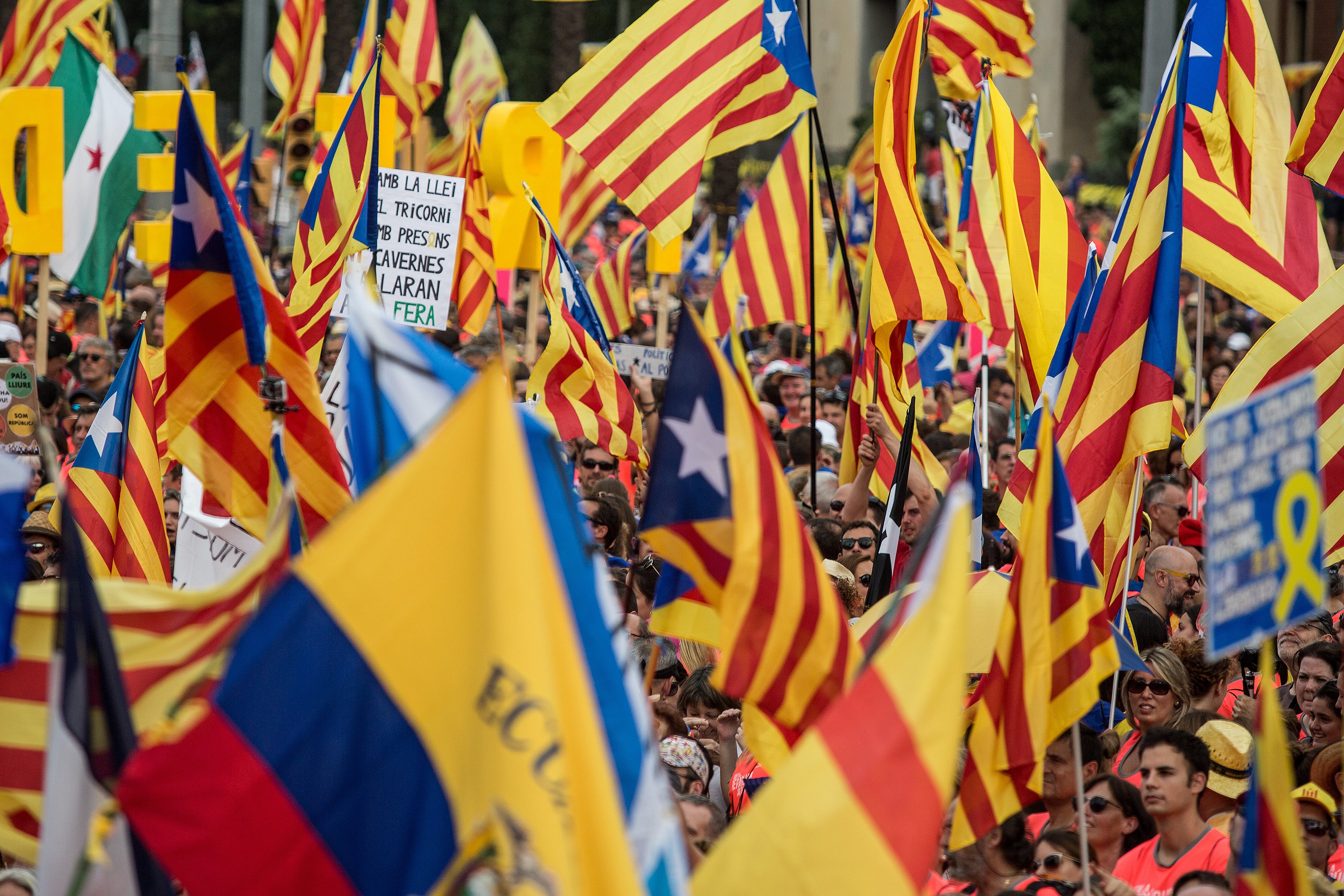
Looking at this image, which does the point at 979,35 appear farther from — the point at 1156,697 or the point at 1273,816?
the point at 1273,816

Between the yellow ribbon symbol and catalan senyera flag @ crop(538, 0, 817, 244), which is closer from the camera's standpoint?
the yellow ribbon symbol

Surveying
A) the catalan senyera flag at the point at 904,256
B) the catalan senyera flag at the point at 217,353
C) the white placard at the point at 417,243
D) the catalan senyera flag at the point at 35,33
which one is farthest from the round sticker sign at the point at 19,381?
the catalan senyera flag at the point at 35,33

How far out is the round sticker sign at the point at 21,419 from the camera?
9141 mm

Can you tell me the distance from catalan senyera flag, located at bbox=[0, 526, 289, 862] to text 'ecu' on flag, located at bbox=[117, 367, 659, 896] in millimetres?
648

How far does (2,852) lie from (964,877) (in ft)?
9.24

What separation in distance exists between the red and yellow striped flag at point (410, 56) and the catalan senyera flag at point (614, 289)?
2.94m

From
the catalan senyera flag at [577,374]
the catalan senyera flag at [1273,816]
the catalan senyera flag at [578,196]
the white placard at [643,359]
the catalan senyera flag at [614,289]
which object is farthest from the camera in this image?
the catalan senyera flag at [578,196]

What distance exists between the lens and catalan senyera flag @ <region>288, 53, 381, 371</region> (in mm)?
7570

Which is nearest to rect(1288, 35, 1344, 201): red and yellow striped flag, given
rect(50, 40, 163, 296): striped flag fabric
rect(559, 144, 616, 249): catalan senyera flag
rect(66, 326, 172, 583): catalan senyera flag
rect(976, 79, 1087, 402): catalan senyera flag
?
rect(976, 79, 1087, 402): catalan senyera flag

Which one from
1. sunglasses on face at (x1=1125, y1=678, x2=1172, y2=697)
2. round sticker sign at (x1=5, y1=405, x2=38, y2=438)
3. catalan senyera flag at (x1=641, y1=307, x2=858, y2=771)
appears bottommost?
sunglasses on face at (x1=1125, y1=678, x2=1172, y2=697)

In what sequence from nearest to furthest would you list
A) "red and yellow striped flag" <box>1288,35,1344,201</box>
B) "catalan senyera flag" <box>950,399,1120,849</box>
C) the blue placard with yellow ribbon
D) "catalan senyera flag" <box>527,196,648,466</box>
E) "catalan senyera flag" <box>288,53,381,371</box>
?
the blue placard with yellow ribbon
"catalan senyera flag" <box>950,399,1120,849</box>
"red and yellow striped flag" <box>1288,35,1344,201</box>
"catalan senyera flag" <box>288,53,381,371</box>
"catalan senyera flag" <box>527,196,648,466</box>

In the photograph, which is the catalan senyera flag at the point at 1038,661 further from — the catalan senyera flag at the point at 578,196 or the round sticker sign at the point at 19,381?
the catalan senyera flag at the point at 578,196

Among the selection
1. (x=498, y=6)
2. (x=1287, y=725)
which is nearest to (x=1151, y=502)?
(x=1287, y=725)

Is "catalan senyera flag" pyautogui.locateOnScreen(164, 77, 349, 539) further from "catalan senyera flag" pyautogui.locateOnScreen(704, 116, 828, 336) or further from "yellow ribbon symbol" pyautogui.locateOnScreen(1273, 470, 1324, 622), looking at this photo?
"catalan senyera flag" pyautogui.locateOnScreen(704, 116, 828, 336)
